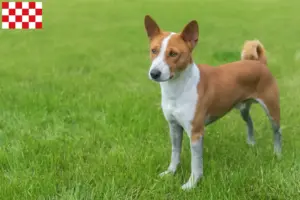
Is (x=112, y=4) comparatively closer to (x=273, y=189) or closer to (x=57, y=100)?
(x=57, y=100)

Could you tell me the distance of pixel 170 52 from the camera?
368 cm

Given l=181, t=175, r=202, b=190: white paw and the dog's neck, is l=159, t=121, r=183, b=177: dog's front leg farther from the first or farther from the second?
the dog's neck

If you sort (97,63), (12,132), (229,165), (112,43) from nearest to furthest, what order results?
(229,165)
(12,132)
(97,63)
(112,43)

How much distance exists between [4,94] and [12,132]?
4.61 ft

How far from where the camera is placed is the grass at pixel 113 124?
399 centimetres

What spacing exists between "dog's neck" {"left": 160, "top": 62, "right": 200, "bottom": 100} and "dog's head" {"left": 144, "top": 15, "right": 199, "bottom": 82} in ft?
0.28

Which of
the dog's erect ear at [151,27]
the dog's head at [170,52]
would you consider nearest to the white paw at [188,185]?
the dog's head at [170,52]

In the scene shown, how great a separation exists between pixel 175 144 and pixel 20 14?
272 inches

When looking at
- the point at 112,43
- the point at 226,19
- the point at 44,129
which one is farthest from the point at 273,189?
the point at 226,19

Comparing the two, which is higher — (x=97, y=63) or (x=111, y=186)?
(x=111, y=186)

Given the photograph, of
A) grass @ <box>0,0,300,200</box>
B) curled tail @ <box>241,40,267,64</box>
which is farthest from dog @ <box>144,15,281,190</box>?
grass @ <box>0,0,300,200</box>

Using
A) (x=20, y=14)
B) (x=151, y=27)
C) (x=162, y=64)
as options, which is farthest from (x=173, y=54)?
(x=20, y=14)

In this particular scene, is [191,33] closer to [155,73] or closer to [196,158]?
[155,73]

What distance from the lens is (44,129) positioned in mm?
5527
